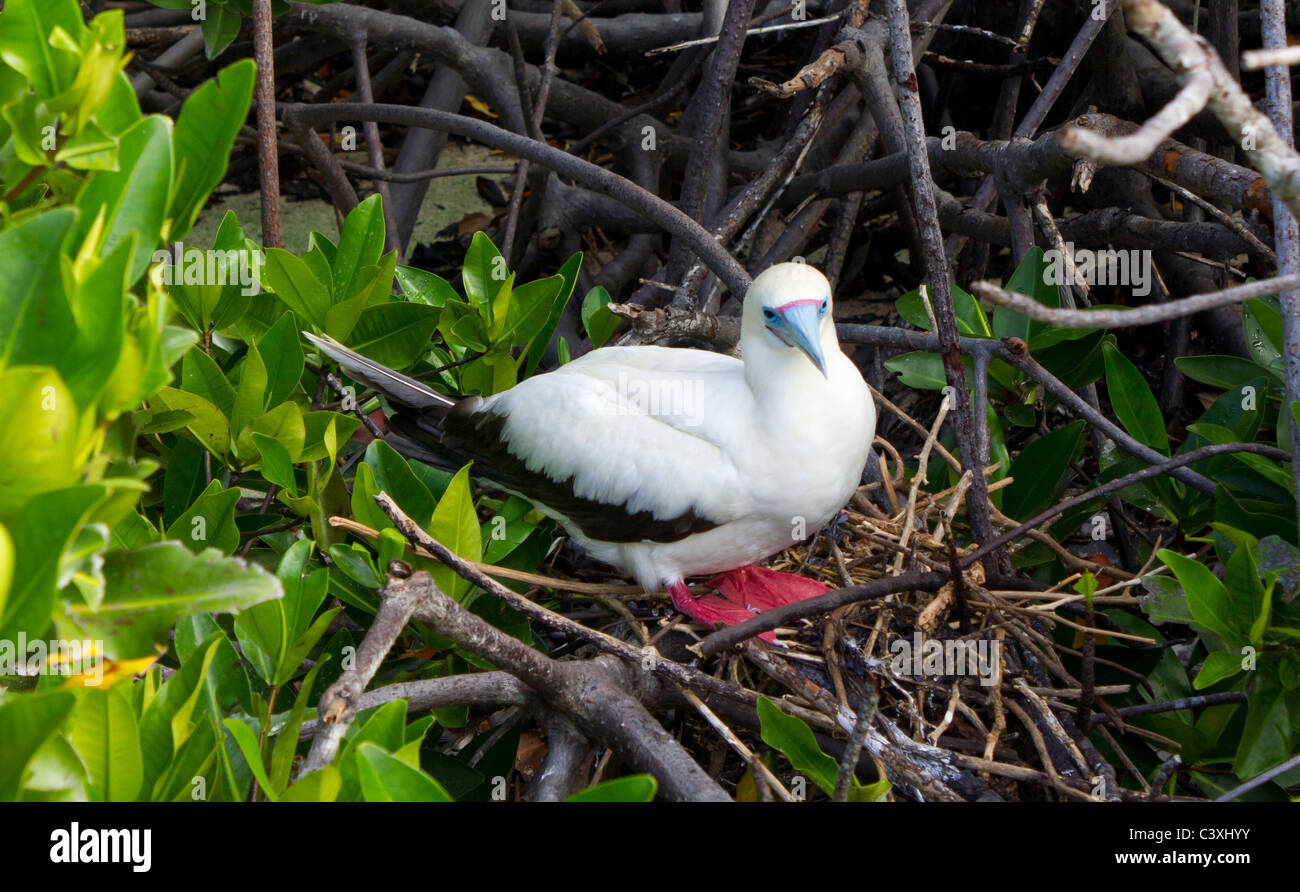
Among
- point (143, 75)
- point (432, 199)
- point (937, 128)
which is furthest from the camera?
point (432, 199)

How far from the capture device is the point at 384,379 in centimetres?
306

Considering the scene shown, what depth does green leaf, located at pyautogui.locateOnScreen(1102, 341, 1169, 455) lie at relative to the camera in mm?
3025

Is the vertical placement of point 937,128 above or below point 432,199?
above

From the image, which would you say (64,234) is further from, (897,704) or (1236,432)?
(1236,432)

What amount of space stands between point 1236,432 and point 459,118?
2500 millimetres

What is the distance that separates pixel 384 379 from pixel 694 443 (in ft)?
2.79

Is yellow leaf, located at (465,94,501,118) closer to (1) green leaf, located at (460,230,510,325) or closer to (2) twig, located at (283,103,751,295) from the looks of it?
(2) twig, located at (283,103,751,295)

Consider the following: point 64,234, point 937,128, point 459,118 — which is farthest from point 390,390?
point 937,128

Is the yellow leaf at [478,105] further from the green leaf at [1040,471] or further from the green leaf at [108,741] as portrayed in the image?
the green leaf at [108,741]

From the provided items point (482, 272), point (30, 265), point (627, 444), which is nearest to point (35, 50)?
point (30, 265)

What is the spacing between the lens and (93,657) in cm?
171

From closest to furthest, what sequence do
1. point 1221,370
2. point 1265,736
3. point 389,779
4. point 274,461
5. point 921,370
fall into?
point 389,779 < point 1265,736 < point 274,461 < point 1221,370 < point 921,370
